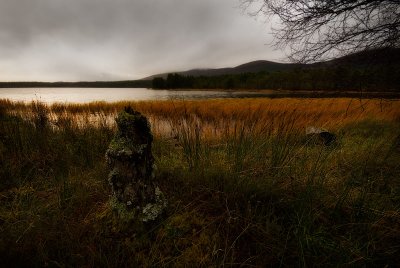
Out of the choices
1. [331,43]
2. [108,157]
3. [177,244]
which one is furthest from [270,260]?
[331,43]

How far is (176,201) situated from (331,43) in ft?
13.6

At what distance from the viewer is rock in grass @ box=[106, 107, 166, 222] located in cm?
191

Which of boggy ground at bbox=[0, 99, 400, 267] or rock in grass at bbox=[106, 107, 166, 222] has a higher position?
rock in grass at bbox=[106, 107, 166, 222]

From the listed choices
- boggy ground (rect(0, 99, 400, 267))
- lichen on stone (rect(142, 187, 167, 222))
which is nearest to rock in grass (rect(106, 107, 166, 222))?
lichen on stone (rect(142, 187, 167, 222))

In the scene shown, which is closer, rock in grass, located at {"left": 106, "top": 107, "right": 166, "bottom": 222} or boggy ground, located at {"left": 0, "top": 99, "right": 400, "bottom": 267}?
boggy ground, located at {"left": 0, "top": 99, "right": 400, "bottom": 267}

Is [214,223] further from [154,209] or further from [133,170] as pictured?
[133,170]

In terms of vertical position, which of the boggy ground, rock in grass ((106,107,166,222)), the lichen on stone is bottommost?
the boggy ground

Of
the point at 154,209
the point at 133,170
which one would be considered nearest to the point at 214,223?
the point at 154,209

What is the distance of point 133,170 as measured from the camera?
193 centimetres

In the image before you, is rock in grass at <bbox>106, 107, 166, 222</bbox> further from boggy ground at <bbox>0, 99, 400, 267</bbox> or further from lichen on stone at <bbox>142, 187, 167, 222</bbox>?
boggy ground at <bbox>0, 99, 400, 267</bbox>

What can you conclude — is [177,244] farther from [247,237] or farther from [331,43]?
[331,43]

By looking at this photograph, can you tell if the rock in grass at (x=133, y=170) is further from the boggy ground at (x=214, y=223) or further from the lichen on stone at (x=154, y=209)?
the boggy ground at (x=214, y=223)

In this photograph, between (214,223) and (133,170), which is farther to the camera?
(214,223)

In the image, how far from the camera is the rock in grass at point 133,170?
191 centimetres
